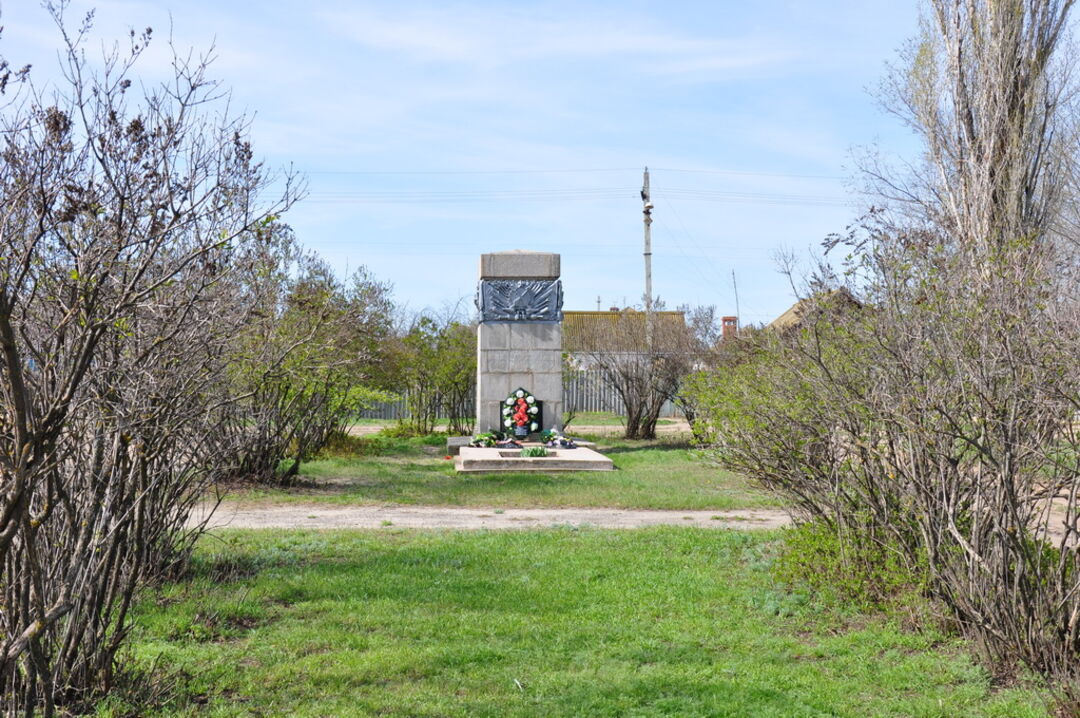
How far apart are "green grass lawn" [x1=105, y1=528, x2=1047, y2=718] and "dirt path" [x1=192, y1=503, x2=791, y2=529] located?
6.77ft

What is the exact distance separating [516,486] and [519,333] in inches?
250

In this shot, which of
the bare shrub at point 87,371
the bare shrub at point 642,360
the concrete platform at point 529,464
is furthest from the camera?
the bare shrub at point 642,360

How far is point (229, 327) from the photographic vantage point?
4.75 m

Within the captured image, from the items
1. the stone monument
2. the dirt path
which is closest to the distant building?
the stone monument

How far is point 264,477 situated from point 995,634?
10263mm

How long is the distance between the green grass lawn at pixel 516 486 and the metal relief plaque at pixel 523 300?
351cm

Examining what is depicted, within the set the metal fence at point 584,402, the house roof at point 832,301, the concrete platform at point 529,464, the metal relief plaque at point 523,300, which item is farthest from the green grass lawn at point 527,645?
the metal fence at point 584,402

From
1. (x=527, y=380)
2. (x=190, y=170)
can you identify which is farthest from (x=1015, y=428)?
(x=527, y=380)

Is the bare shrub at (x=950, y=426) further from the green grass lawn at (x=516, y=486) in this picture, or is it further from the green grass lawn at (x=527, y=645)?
the green grass lawn at (x=516, y=486)

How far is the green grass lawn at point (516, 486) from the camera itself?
1188 centimetres

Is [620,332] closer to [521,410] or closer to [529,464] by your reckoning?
[521,410]

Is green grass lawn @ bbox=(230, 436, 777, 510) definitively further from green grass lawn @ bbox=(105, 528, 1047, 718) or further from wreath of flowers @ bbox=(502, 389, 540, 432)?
green grass lawn @ bbox=(105, 528, 1047, 718)

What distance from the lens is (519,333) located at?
63.5 ft

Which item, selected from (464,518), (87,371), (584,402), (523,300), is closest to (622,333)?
(523,300)
